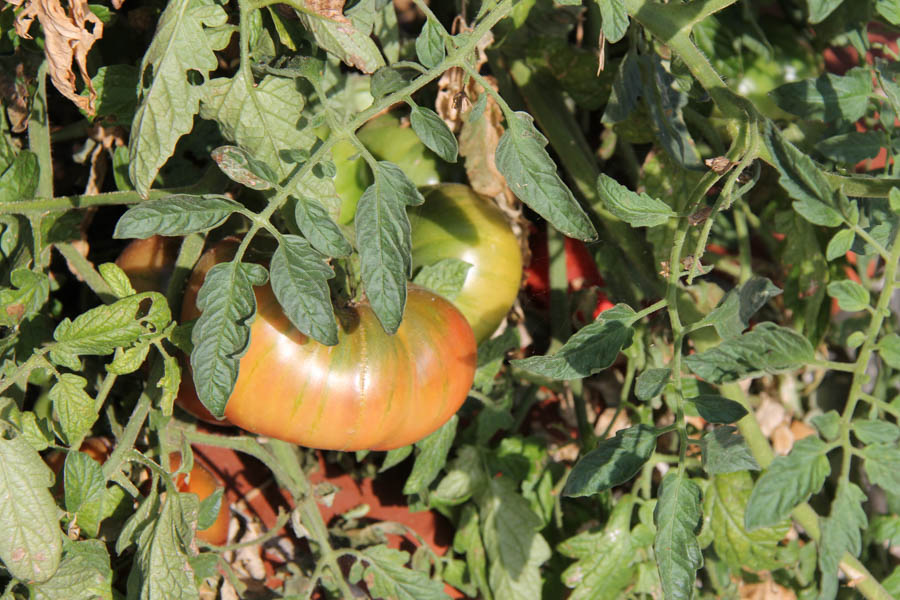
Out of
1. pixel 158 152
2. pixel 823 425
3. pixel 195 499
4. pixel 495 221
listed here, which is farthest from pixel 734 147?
pixel 195 499

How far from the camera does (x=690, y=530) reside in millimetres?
609

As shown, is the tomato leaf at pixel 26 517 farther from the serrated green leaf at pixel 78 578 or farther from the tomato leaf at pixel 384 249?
the tomato leaf at pixel 384 249

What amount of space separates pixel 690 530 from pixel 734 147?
33 centimetres

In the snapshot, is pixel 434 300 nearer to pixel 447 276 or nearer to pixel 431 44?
pixel 447 276

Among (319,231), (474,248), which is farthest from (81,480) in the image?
(474,248)

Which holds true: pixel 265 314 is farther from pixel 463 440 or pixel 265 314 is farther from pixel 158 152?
pixel 463 440

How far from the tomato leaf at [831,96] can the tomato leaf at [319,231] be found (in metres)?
0.45

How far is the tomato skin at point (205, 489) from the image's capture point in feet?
3.01

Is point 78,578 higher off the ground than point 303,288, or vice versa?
point 303,288

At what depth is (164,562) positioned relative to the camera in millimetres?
708

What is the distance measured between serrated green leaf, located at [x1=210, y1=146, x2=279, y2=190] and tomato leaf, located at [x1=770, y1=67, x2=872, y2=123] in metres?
0.49

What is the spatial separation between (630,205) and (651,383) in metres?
0.14

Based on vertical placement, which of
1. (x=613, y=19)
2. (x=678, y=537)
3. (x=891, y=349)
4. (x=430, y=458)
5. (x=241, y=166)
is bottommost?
(x=430, y=458)

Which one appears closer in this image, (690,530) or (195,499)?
(690,530)
